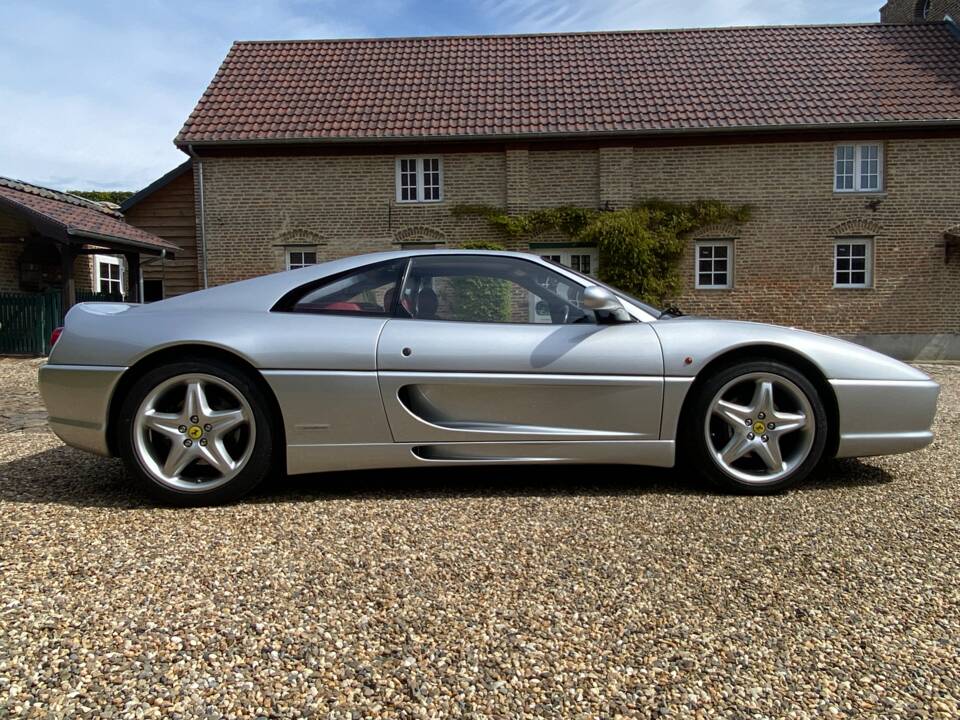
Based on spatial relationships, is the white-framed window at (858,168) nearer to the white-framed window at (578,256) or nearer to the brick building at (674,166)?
the brick building at (674,166)

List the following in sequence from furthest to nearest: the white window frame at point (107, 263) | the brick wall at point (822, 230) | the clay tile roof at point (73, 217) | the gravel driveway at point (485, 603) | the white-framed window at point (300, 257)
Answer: the white window frame at point (107, 263) → the white-framed window at point (300, 257) → the brick wall at point (822, 230) → the clay tile roof at point (73, 217) → the gravel driveway at point (485, 603)

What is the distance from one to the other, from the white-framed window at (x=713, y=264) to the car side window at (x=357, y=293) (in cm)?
1241

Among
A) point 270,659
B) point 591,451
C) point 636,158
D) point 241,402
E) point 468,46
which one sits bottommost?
point 270,659

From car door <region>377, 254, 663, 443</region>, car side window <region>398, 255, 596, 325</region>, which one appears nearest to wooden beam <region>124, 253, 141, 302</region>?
car side window <region>398, 255, 596, 325</region>

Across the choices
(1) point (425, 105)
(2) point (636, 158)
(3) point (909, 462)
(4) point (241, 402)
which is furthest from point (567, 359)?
(1) point (425, 105)

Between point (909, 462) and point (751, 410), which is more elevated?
point (751, 410)

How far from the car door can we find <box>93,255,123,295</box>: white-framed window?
53.8ft

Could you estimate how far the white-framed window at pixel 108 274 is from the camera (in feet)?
55.6

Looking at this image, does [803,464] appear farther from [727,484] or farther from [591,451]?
[591,451]

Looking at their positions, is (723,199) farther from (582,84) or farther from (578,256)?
(582,84)

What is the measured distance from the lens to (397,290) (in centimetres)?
344

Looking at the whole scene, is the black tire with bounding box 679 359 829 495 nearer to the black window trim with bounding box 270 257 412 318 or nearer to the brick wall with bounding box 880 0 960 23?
the black window trim with bounding box 270 257 412 318

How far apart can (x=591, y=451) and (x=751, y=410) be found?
0.84 metres

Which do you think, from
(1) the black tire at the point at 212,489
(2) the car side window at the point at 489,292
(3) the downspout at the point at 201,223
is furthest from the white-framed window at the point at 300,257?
(1) the black tire at the point at 212,489
